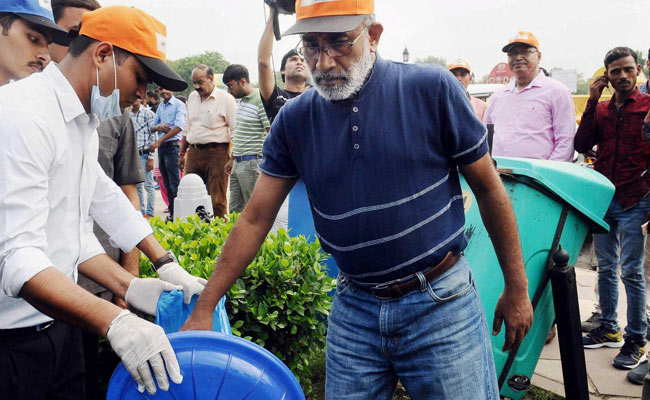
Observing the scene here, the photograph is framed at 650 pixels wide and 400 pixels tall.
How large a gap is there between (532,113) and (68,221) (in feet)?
12.4

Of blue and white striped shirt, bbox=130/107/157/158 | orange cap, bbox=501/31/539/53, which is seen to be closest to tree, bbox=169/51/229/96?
blue and white striped shirt, bbox=130/107/157/158

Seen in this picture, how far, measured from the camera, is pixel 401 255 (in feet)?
6.00

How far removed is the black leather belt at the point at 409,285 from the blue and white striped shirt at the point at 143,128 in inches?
292

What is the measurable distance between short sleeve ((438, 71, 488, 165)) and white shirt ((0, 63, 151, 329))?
117cm

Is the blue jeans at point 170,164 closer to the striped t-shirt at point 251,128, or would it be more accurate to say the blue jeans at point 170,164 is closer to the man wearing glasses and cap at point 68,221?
the striped t-shirt at point 251,128

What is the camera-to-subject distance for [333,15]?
1840 mm

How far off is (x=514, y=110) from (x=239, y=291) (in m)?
3.04

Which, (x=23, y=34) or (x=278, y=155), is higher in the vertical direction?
(x=23, y=34)

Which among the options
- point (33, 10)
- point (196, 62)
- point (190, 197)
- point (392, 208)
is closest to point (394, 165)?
point (392, 208)

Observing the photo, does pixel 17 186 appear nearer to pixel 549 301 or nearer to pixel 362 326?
pixel 362 326

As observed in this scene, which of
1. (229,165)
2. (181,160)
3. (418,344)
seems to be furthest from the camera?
(181,160)

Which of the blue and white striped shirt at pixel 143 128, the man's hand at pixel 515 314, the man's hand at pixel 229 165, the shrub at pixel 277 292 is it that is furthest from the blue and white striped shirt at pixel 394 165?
the blue and white striped shirt at pixel 143 128

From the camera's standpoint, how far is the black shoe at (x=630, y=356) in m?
3.81

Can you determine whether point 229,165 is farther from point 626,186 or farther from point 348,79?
point 348,79
